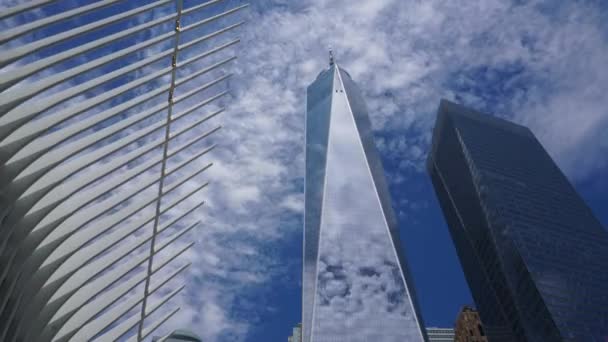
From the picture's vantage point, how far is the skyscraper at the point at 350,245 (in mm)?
114688

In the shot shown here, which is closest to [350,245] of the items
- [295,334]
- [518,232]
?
[518,232]

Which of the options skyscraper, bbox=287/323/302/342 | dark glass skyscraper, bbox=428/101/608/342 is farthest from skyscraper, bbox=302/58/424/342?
skyscraper, bbox=287/323/302/342

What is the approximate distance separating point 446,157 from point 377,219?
41.7 meters

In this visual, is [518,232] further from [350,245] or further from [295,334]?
[295,334]

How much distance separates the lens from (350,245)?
4931 inches

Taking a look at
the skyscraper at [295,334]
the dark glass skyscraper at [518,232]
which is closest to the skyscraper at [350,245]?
the dark glass skyscraper at [518,232]

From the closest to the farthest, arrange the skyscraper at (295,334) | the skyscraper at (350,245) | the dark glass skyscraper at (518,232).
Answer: the dark glass skyscraper at (518,232) < the skyscraper at (350,245) < the skyscraper at (295,334)

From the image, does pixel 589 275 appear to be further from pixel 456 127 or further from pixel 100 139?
pixel 100 139

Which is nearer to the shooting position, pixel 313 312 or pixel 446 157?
pixel 313 312

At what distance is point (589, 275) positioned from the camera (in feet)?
387

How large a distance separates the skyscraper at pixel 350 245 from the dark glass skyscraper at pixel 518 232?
2188cm

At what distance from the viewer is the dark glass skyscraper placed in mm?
108438

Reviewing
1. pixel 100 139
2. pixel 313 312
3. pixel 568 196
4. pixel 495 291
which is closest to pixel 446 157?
pixel 568 196

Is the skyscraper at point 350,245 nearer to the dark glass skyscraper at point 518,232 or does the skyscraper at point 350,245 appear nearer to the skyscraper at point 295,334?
the dark glass skyscraper at point 518,232
